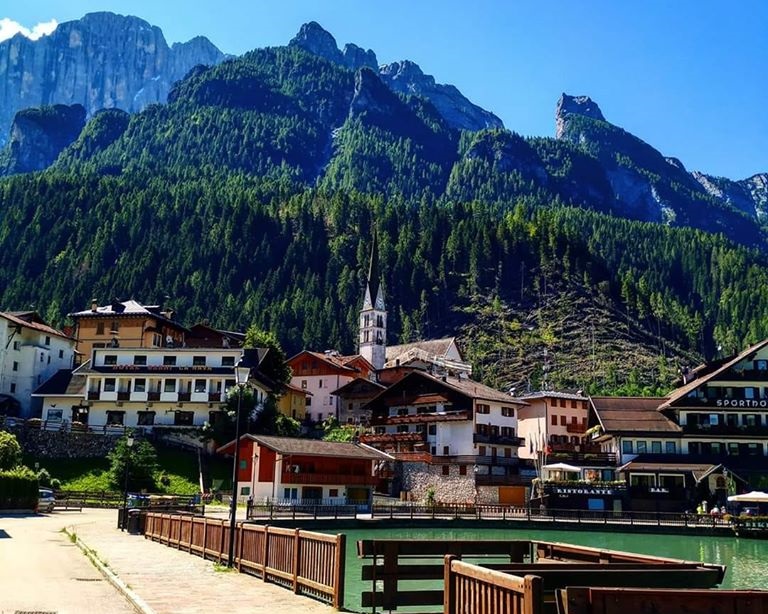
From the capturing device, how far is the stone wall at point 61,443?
68.1m

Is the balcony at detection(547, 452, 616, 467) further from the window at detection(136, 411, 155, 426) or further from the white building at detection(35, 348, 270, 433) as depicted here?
the window at detection(136, 411, 155, 426)

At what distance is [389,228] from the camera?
191 meters

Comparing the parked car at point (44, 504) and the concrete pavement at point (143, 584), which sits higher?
the parked car at point (44, 504)

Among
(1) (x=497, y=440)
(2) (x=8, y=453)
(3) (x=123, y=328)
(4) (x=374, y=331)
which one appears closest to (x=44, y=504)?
(2) (x=8, y=453)

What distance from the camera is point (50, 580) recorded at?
63.8 ft

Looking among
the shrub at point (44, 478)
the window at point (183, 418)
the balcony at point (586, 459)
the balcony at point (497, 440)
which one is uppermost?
the window at point (183, 418)

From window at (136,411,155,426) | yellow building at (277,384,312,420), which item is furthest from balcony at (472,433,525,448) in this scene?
window at (136,411,155,426)

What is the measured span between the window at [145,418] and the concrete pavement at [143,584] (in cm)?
5096

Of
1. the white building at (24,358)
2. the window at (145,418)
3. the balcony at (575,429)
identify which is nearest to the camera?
the window at (145,418)

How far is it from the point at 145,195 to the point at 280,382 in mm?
125070

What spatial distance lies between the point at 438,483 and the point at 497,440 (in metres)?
7.30

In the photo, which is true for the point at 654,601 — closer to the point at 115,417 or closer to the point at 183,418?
the point at 183,418

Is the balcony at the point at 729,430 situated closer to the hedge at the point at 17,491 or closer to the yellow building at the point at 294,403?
the yellow building at the point at 294,403

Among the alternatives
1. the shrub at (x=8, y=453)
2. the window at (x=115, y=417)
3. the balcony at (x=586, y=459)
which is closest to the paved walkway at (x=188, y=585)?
the shrub at (x=8, y=453)
